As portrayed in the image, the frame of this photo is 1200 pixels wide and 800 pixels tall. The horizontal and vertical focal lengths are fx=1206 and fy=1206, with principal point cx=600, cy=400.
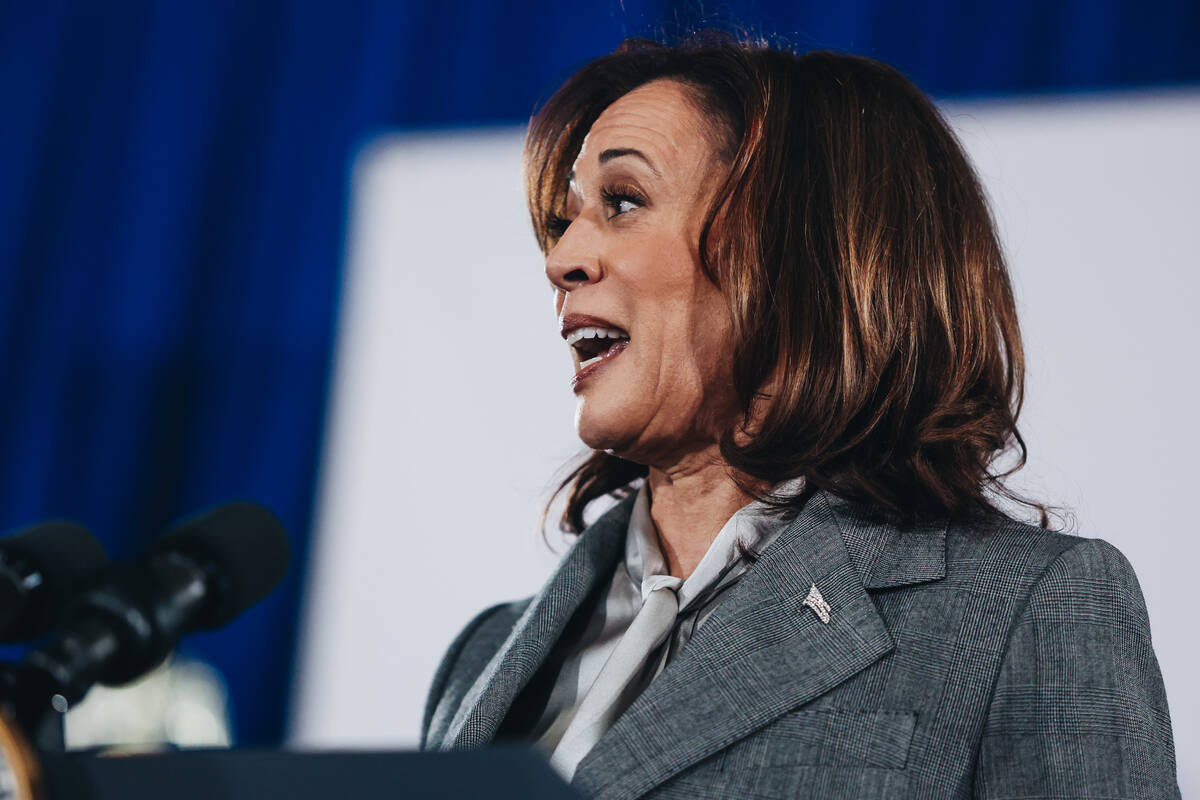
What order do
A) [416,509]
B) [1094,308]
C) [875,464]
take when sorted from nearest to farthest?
[875,464] < [1094,308] < [416,509]

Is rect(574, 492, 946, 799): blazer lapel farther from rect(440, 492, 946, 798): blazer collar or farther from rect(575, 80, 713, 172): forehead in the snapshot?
rect(575, 80, 713, 172): forehead

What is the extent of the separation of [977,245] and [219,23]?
272cm

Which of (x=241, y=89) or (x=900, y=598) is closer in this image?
(x=900, y=598)

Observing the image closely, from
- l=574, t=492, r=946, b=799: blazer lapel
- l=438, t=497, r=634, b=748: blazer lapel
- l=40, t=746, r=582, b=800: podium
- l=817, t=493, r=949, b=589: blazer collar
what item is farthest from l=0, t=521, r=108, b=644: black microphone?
l=817, t=493, r=949, b=589: blazer collar

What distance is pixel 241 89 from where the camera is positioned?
338cm

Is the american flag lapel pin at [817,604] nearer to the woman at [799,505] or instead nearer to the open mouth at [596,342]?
the woman at [799,505]

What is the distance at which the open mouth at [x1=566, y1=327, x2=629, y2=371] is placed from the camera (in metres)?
1.36

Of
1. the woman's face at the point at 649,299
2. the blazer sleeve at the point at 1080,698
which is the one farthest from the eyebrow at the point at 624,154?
the blazer sleeve at the point at 1080,698

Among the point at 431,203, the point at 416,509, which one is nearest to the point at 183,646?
the point at 416,509

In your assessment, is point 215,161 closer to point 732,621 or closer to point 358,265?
point 358,265

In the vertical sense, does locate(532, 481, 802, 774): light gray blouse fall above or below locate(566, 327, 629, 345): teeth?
below

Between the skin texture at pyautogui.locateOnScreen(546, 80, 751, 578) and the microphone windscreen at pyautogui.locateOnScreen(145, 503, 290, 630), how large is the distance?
59 cm

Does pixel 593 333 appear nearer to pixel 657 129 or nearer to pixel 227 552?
pixel 657 129

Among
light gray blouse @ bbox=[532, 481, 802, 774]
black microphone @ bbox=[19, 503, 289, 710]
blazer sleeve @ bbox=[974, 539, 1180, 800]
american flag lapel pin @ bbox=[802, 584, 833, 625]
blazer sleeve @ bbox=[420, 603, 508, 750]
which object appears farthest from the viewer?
blazer sleeve @ bbox=[420, 603, 508, 750]
